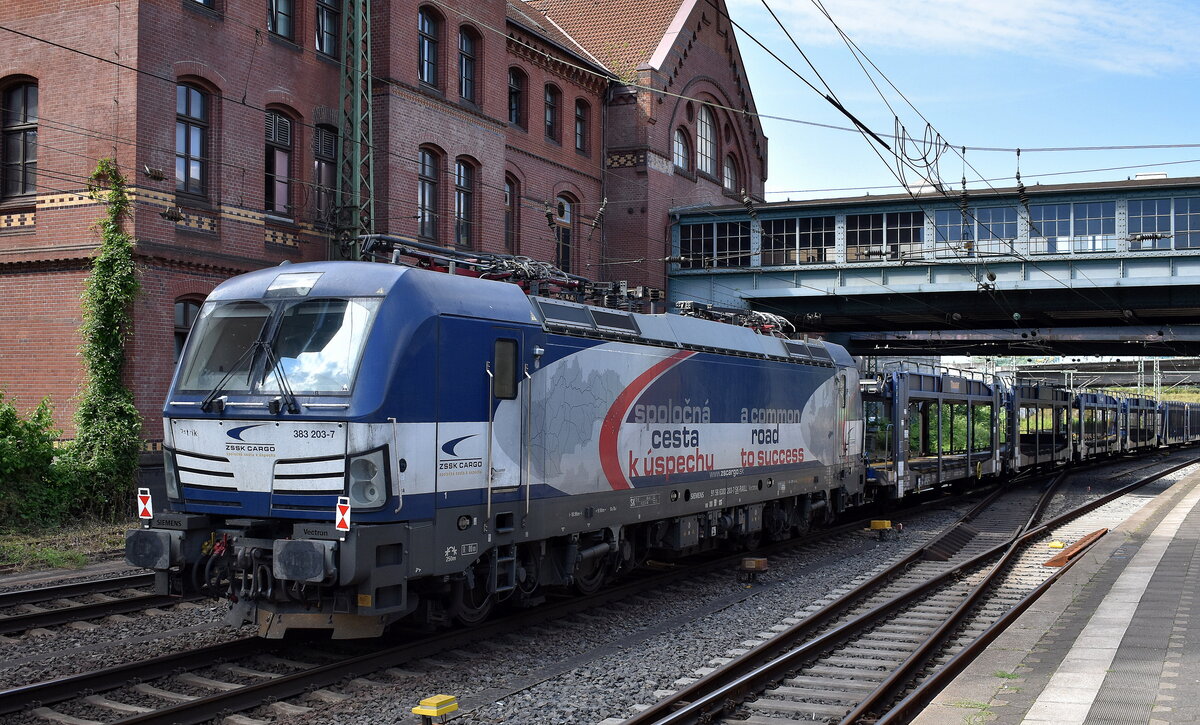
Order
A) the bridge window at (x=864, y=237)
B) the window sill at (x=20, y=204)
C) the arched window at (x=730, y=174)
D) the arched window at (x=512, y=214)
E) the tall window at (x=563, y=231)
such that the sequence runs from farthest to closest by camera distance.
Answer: the arched window at (x=730, y=174) → the bridge window at (x=864, y=237) → the tall window at (x=563, y=231) → the arched window at (x=512, y=214) → the window sill at (x=20, y=204)

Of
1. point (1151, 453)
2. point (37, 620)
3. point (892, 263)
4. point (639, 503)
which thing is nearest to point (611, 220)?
point (892, 263)

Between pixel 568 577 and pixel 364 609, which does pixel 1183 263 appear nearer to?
pixel 568 577

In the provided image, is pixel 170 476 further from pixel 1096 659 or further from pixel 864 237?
pixel 864 237

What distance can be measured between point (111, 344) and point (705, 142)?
1057 inches

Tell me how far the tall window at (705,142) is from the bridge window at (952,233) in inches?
401

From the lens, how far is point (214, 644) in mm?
9750

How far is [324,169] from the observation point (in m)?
23.5

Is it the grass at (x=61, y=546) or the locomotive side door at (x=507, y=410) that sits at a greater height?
the locomotive side door at (x=507, y=410)

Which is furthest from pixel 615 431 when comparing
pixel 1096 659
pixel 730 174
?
pixel 730 174

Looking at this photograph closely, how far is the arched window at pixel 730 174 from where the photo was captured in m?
42.7

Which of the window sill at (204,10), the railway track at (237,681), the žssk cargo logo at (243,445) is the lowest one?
the railway track at (237,681)

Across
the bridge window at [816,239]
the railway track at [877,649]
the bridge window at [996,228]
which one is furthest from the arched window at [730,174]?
the railway track at [877,649]

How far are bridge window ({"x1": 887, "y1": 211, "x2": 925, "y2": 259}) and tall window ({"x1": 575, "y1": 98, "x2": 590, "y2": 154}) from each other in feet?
32.9

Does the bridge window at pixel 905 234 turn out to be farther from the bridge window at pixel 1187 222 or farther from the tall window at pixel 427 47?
the tall window at pixel 427 47
